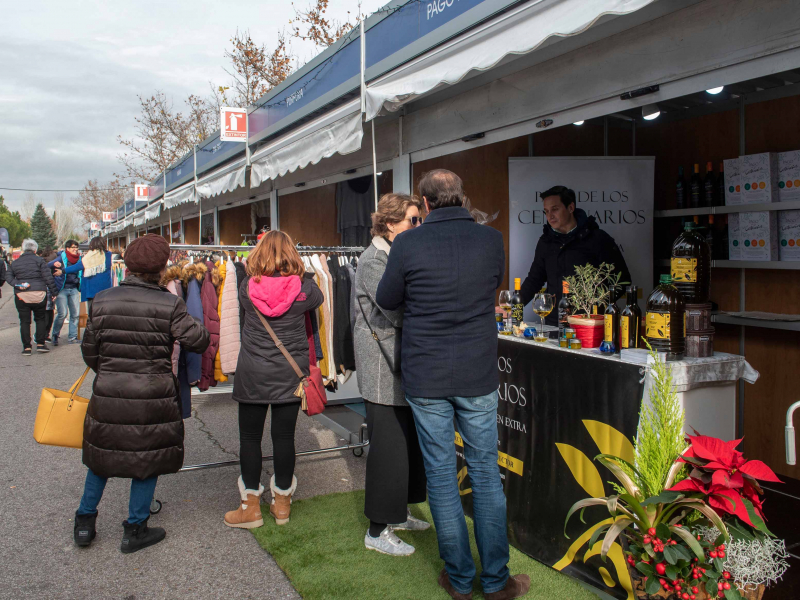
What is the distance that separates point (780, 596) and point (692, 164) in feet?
11.2

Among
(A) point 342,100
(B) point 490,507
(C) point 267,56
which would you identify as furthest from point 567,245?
(C) point 267,56

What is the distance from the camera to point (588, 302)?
2982 millimetres

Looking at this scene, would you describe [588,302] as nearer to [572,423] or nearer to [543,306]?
[543,306]

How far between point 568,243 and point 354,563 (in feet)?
8.01

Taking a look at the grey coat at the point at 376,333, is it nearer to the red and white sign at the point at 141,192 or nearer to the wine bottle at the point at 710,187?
the wine bottle at the point at 710,187

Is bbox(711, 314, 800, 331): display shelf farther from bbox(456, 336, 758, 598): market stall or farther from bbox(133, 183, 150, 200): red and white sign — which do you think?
bbox(133, 183, 150, 200): red and white sign

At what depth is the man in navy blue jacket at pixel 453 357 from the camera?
256 cm

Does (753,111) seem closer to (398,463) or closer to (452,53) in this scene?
(452,53)

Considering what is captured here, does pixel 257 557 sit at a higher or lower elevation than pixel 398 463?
lower

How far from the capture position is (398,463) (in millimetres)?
3078

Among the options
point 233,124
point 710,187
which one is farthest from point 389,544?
point 233,124

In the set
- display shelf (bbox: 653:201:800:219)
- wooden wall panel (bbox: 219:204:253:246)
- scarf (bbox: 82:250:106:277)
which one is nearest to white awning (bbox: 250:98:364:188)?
display shelf (bbox: 653:201:800:219)

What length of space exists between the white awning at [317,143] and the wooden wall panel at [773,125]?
2.85 m

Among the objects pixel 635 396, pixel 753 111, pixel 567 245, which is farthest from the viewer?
pixel 753 111
